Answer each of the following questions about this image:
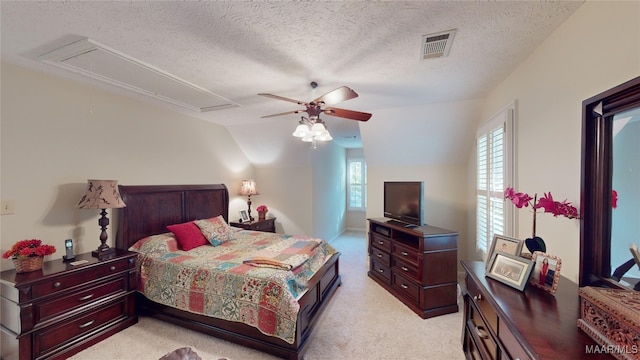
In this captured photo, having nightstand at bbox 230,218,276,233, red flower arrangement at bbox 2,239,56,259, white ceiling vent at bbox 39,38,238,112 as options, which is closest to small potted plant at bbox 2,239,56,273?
red flower arrangement at bbox 2,239,56,259

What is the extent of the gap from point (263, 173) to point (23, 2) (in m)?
4.05

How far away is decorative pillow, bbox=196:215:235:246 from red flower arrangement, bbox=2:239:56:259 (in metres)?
1.45

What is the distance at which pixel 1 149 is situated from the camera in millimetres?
2104

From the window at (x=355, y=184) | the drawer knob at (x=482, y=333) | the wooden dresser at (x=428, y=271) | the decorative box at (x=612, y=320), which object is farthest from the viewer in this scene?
the window at (x=355, y=184)

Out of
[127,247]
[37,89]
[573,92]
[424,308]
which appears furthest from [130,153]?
[573,92]

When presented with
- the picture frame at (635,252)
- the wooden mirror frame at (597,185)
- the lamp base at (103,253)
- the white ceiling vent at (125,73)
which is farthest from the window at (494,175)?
the lamp base at (103,253)

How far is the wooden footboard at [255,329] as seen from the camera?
207cm

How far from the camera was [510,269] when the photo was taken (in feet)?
4.59

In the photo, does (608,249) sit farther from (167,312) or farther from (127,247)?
(127,247)

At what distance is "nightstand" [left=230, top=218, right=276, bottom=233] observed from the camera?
14.6ft

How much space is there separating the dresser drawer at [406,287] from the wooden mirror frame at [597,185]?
1.80m

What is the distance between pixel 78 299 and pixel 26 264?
0.50 m

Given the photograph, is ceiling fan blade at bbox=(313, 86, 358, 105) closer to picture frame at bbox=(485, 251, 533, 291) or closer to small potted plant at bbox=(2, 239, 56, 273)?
picture frame at bbox=(485, 251, 533, 291)

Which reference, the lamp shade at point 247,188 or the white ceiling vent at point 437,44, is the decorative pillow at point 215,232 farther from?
the white ceiling vent at point 437,44
